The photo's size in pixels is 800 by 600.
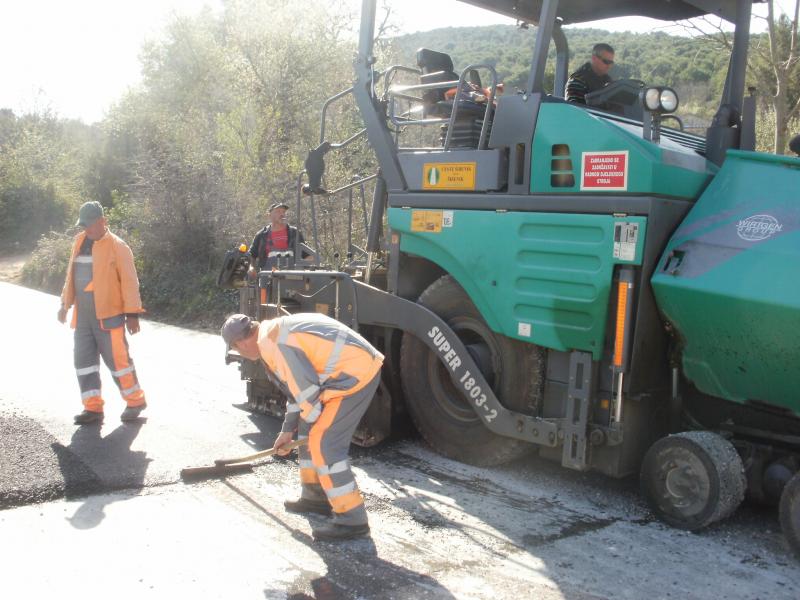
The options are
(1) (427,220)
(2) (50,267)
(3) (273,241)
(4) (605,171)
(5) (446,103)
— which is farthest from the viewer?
(2) (50,267)

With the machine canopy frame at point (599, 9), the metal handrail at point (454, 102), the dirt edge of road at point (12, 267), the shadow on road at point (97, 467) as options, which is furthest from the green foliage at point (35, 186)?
the machine canopy frame at point (599, 9)

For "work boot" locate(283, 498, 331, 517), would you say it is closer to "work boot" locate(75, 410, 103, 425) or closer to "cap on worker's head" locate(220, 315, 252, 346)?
"cap on worker's head" locate(220, 315, 252, 346)

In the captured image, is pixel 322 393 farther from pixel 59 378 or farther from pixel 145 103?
pixel 145 103

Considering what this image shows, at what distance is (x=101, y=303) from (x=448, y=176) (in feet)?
9.70

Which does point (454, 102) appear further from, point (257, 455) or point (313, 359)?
point (257, 455)

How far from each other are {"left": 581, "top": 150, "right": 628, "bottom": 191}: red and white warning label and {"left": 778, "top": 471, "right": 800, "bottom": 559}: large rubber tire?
1638 millimetres

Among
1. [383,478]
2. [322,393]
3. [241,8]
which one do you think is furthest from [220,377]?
[241,8]

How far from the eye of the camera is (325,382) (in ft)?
13.0

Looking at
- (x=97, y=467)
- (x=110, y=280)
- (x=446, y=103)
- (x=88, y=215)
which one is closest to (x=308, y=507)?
(x=97, y=467)

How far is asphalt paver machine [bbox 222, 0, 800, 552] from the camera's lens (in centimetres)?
390

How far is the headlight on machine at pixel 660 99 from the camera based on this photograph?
415cm

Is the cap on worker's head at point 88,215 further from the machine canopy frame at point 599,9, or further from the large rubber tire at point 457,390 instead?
the machine canopy frame at point 599,9

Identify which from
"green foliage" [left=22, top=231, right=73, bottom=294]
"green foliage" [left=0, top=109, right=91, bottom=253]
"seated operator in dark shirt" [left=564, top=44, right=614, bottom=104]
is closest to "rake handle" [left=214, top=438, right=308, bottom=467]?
"seated operator in dark shirt" [left=564, top=44, right=614, bottom=104]

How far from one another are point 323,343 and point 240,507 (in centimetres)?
106
